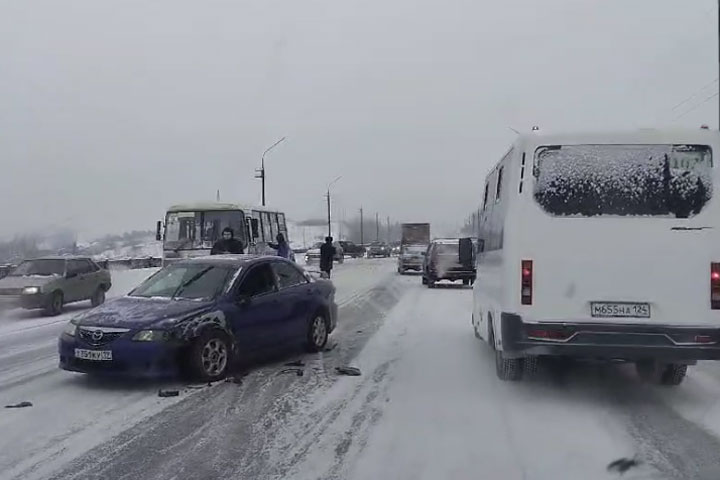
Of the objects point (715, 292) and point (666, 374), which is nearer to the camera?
point (715, 292)

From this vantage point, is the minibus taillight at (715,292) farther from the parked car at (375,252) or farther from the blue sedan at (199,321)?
the parked car at (375,252)

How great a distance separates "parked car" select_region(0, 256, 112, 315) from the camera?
16.2 m

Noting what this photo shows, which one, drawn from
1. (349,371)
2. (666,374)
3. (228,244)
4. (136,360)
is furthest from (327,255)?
(666,374)

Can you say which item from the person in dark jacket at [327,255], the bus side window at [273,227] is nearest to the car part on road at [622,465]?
the bus side window at [273,227]

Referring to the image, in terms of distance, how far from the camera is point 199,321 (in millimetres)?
8023

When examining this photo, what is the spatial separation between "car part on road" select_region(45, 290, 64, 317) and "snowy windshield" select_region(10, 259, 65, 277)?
62 cm

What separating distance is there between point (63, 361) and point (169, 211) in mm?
14132

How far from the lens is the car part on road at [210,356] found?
310 inches

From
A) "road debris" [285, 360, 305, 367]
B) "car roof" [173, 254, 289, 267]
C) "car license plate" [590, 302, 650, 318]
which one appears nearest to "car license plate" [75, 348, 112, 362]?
"car roof" [173, 254, 289, 267]

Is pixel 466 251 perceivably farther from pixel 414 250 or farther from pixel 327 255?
pixel 414 250

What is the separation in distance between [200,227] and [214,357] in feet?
44.9

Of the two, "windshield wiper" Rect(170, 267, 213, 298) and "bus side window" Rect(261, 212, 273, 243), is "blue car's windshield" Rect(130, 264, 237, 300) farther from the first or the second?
"bus side window" Rect(261, 212, 273, 243)

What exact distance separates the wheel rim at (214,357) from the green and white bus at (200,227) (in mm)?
12883

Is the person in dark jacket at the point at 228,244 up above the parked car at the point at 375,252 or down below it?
above
